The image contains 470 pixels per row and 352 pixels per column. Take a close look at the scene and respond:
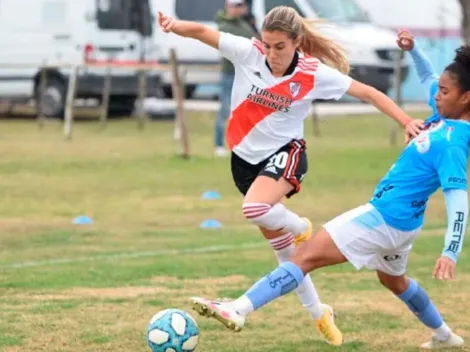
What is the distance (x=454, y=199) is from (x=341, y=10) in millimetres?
21653

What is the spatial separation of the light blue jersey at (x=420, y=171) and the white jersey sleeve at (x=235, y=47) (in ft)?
4.55

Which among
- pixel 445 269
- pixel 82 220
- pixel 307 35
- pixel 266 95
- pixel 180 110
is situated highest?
pixel 307 35

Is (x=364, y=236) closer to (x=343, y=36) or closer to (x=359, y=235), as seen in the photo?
(x=359, y=235)

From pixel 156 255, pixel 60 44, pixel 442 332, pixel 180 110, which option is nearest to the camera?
pixel 442 332

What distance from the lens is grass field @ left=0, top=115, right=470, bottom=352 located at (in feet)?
23.4

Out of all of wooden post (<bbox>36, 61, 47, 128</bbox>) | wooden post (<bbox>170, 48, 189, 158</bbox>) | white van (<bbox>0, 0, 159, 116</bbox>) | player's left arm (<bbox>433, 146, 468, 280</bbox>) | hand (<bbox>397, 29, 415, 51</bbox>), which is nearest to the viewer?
player's left arm (<bbox>433, 146, 468, 280</bbox>)

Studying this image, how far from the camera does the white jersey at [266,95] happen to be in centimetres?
714

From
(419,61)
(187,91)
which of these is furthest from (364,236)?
(187,91)

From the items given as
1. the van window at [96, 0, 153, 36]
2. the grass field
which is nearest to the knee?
the grass field

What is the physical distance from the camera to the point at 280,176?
707 cm

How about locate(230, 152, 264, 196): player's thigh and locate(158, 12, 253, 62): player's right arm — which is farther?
locate(230, 152, 264, 196): player's thigh

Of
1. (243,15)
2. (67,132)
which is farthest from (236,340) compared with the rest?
(67,132)

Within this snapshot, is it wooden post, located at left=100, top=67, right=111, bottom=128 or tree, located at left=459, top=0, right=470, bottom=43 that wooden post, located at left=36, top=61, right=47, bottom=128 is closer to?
wooden post, located at left=100, top=67, right=111, bottom=128

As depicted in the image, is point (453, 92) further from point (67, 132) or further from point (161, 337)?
point (67, 132)
